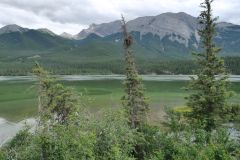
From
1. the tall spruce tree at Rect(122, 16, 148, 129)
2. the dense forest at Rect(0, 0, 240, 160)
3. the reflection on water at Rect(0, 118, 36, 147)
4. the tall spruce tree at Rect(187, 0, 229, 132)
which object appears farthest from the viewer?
the reflection on water at Rect(0, 118, 36, 147)

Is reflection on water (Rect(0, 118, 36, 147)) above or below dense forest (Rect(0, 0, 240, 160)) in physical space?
below

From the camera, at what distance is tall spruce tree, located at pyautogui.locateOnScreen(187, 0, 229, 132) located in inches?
1841

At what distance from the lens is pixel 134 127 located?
49.4m

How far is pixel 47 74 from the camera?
189ft

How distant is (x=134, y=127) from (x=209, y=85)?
959 cm

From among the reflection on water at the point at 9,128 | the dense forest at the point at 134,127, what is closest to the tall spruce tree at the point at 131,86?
the dense forest at the point at 134,127

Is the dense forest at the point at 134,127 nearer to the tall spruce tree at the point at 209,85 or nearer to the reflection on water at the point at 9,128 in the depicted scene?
the tall spruce tree at the point at 209,85

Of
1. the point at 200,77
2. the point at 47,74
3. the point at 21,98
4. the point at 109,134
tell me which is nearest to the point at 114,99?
the point at 21,98

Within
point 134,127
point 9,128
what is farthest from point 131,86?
point 9,128

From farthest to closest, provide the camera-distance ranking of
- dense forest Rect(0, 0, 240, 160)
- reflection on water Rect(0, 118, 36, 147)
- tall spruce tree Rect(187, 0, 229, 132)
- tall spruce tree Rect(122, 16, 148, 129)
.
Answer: reflection on water Rect(0, 118, 36, 147) < tall spruce tree Rect(122, 16, 148, 129) < tall spruce tree Rect(187, 0, 229, 132) < dense forest Rect(0, 0, 240, 160)

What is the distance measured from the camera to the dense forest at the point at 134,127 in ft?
121

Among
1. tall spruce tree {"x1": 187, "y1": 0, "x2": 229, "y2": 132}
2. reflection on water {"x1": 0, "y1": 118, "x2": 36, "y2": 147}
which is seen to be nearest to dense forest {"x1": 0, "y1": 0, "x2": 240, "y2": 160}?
tall spruce tree {"x1": 187, "y1": 0, "x2": 229, "y2": 132}

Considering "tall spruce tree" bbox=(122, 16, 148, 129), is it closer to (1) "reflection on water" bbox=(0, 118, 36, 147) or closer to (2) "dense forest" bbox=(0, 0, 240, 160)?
(2) "dense forest" bbox=(0, 0, 240, 160)

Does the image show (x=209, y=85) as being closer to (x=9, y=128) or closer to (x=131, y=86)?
(x=131, y=86)
